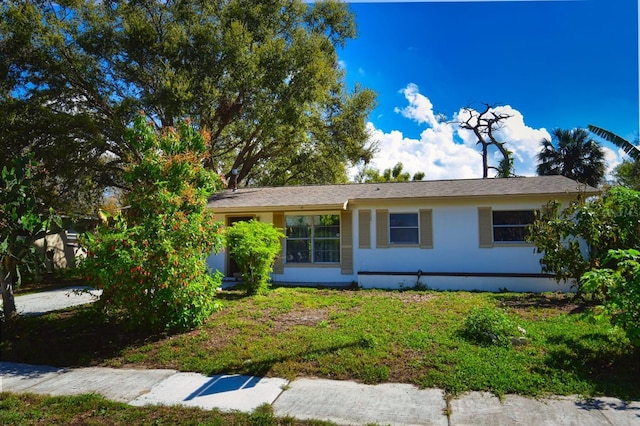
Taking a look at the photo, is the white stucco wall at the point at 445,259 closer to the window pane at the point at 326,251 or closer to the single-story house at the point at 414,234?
the single-story house at the point at 414,234

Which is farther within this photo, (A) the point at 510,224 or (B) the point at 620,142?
(A) the point at 510,224

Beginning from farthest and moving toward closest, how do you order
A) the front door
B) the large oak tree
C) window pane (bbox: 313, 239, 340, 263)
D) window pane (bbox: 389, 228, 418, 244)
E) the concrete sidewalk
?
the large oak tree → the front door → window pane (bbox: 313, 239, 340, 263) → window pane (bbox: 389, 228, 418, 244) → the concrete sidewalk

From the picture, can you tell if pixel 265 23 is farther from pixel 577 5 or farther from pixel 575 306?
pixel 575 306

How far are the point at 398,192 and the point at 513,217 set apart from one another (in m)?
3.62

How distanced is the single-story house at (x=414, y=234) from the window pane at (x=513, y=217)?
28 mm

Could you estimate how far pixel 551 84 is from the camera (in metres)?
14.9

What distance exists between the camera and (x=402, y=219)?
42.8 feet

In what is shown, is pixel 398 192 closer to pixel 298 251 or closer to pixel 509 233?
pixel 509 233

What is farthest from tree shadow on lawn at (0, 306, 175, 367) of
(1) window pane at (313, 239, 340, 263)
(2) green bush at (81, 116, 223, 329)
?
(1) window pane at (313, 239, 340, 263)

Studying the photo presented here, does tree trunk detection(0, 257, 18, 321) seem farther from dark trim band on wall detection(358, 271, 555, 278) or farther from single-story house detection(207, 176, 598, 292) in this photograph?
dark trim band on wall detection(358, 271, 555, 278)

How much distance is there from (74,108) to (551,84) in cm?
1939

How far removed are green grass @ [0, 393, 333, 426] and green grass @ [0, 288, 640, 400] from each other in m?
1.17

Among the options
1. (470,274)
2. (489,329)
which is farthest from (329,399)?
(470,274)

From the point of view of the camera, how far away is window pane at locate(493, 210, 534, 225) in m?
12.3
